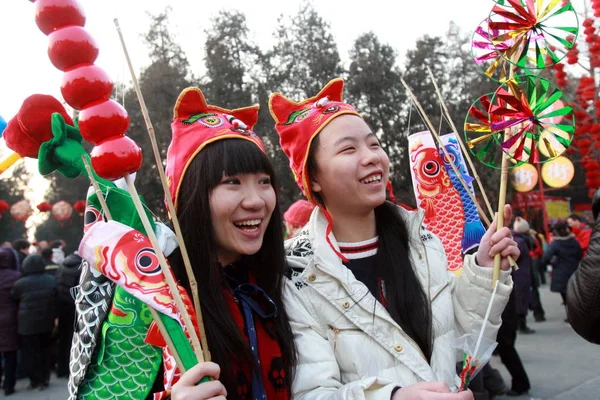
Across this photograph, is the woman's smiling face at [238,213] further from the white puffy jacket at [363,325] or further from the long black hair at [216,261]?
the white puffy jacket at [363,325]

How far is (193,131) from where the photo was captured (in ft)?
6.53

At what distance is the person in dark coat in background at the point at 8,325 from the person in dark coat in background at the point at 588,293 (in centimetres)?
690

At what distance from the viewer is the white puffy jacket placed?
1758 mm

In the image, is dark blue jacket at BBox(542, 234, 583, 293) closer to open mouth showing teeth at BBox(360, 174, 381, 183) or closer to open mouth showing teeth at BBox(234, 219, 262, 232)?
open mouth showing teeth at BBox(360, 174, 381, 183)

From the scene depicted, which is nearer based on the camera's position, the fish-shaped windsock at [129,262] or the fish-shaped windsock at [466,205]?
the fish-shaped windsock at [129,262]

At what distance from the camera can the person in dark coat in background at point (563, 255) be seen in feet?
26.8

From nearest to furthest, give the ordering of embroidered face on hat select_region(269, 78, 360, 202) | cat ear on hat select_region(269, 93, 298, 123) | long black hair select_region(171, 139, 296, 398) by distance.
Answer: long black hair select_region(171, 139, 296, 398)
embroidered face on hat select_region(269, 78, 360, 202)
cat ear on hat select_region(269, 93, 298, 123)

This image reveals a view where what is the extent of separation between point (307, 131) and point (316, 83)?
19.7 m

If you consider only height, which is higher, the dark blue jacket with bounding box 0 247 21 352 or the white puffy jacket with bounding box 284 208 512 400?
the white puffy jacket with bounding box 284 208 512 400

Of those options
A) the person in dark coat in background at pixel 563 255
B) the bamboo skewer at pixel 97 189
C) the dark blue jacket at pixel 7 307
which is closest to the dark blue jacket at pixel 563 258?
the person in dark coat in background at pixel 563 255

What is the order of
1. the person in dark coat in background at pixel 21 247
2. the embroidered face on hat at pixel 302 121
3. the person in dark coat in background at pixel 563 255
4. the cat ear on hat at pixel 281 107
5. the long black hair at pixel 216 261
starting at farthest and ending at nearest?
the person in dark coat in background at pixel 563 255, the person in dark coat in background at pixel 21 247, the cat ear on hat at pixel 281 107, the embroidered face on hat at pixel 302 121, the long black hair at pixel 216 261

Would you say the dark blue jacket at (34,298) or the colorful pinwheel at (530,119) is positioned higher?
the colorful pinwheel at (530,119)

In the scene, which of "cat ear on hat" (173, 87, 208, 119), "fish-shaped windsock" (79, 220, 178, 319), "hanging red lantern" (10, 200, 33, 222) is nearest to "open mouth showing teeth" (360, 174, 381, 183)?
"cat ear on hat" (173, 87, 208, 119)

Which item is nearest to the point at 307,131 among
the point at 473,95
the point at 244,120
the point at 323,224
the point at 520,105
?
the point at 244,120
